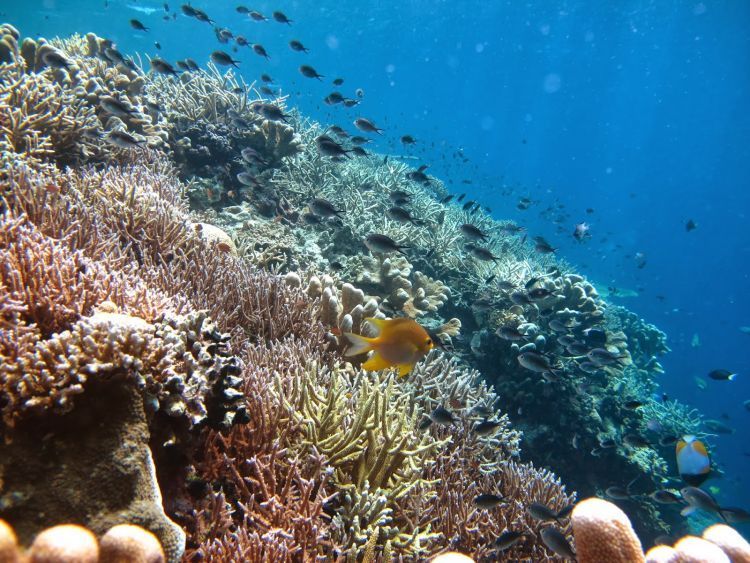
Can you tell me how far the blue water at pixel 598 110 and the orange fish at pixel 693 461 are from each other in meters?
21.5

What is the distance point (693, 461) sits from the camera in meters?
4.47

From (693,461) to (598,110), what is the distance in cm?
12191

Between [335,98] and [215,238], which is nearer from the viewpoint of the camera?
[215,238]

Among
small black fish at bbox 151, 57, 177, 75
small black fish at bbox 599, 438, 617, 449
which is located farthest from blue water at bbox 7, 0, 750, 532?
small black fish at bbox 599, 438, 617, 449

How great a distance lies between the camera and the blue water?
4950 centimetres

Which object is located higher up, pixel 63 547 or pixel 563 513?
pixel 563 513

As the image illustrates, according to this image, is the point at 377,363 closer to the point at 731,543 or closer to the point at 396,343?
the point at 396,343

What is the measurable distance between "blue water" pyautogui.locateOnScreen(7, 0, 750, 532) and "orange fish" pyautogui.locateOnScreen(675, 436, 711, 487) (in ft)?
70.6

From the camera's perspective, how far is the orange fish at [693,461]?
14.6 feet

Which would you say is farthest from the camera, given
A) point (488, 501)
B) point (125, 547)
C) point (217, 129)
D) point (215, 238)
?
point (217, 129)

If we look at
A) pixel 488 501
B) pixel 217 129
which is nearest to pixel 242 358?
pixel 488 501

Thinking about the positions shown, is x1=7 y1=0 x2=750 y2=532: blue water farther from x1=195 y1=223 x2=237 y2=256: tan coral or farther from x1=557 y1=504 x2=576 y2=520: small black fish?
x1=557 y1=504 x2=576 y2=520: small black fish

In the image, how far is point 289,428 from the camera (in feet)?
10.5

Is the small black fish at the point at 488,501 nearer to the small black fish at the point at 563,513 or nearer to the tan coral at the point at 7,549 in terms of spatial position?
the small black fish at the point at 563,513
